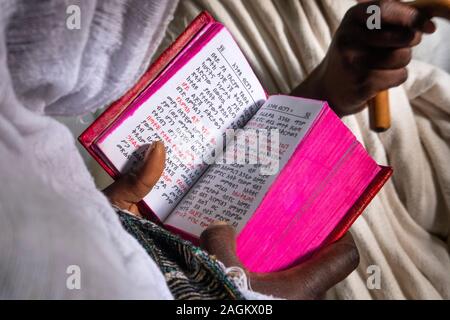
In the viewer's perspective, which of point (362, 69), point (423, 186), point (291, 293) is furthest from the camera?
point (423, 186)

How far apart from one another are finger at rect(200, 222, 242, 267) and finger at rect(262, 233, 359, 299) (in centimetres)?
5

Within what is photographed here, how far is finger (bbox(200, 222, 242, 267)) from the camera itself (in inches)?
18.3

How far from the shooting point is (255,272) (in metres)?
0.50

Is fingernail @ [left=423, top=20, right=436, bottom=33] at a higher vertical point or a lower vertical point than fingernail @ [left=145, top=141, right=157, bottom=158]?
lower

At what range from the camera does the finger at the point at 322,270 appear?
49cm

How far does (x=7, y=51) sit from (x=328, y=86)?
0.45m

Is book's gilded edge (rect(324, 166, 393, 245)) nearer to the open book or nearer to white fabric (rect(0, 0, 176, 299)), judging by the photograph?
the open book

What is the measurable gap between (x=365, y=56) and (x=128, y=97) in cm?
29

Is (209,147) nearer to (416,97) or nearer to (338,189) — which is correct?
(338,189)

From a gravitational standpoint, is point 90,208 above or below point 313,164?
above
